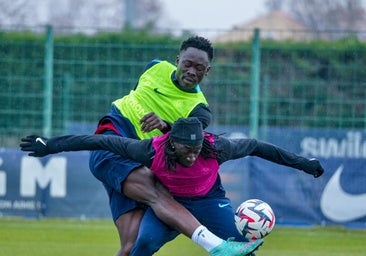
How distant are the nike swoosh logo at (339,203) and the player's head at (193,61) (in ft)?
26.2

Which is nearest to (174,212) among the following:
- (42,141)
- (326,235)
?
(42,141)

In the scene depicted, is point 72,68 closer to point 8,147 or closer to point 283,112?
point 8,147

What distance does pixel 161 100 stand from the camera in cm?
998

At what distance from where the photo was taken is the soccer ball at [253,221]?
926cm

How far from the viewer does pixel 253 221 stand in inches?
365

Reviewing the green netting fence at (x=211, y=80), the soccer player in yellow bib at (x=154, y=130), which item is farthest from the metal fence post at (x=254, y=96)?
the soccer player in yellow bib at (x=154, y=130)

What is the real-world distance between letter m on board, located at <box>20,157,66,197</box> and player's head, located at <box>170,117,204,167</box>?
8.80 metres

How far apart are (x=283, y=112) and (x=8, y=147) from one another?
A: 4.58 metres

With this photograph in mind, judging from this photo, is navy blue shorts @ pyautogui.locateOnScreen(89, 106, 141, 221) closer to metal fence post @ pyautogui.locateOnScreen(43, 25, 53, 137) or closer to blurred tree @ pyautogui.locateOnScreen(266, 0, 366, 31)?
metal fence post @ pyautogui.locateOnScreen(43, 25, 53, 137)

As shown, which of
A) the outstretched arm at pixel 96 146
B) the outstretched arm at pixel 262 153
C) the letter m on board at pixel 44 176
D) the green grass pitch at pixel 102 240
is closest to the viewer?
the outstretched arm at pixel 96 146

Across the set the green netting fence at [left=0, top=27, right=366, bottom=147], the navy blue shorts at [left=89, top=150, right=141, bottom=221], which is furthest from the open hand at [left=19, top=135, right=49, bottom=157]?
the green netting fence at [left=0, top=27, right=366, bottom=147]

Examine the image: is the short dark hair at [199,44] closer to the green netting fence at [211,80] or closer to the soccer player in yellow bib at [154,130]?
the soccer player in yellow bib at [154,130]

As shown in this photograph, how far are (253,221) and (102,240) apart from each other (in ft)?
20.0

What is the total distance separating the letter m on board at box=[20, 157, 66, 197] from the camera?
58.2 feet
